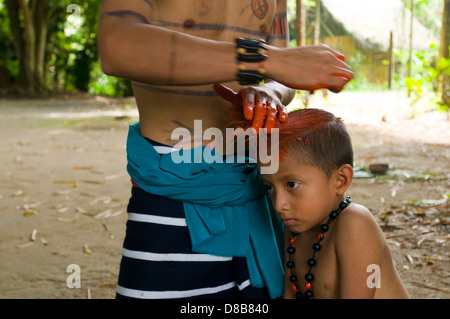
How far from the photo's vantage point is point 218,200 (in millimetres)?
1515

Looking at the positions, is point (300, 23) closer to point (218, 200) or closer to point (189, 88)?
point (189, 88)

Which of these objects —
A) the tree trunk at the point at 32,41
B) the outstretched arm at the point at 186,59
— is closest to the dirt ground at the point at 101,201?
the outstretched arm at the point at 186,59

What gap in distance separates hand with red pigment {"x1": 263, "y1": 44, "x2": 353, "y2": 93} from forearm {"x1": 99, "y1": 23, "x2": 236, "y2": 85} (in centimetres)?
11

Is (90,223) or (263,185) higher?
(263,185)

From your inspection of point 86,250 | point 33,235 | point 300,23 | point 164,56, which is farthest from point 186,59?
point 300,23

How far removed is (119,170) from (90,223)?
184 cm

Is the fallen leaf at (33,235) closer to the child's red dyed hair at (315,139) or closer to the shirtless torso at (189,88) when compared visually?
the shirtless torso at (189,88)

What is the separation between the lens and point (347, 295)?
153 centimetres

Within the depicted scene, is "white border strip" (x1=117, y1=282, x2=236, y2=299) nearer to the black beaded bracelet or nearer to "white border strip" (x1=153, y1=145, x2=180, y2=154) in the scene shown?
"white border strip" (x1=153, y1=145, x2=180, y2=154)

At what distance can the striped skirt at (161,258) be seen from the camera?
58.9 inches

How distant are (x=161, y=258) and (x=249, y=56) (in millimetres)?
656

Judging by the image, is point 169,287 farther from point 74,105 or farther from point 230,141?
point 74,105

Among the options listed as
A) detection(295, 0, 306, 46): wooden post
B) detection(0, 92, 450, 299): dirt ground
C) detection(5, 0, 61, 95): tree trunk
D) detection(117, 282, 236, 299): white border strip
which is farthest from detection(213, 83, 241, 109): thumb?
detection(5, 0, 61, 95): tree trunk

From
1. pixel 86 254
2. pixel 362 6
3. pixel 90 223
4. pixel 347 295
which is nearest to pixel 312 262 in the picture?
pixel 347 295
